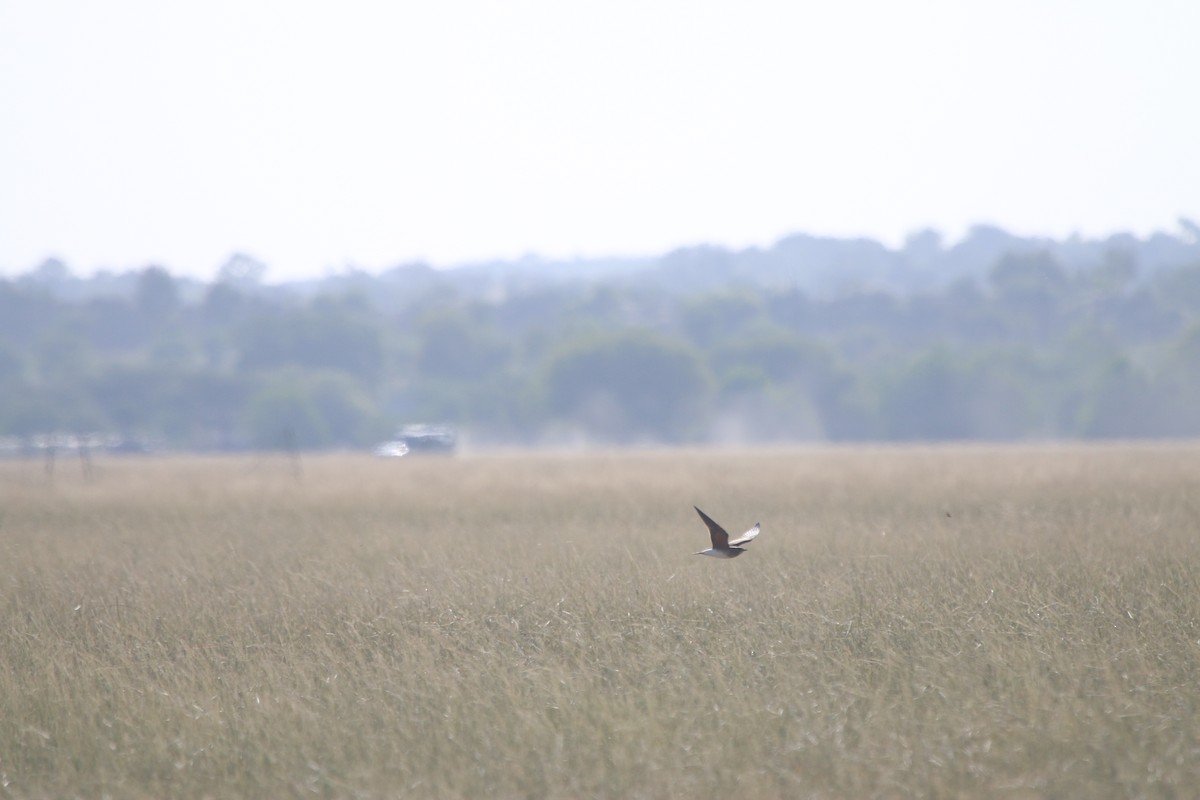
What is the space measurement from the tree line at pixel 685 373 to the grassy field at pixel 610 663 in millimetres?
69945

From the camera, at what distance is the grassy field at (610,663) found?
26.6 ft

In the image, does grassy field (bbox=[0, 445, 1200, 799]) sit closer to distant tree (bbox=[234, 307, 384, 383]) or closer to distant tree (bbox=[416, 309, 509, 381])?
→ distant tree (bbox=[234, 307, 384, 383])

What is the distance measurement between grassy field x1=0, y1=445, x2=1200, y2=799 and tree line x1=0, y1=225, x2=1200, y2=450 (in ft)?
229

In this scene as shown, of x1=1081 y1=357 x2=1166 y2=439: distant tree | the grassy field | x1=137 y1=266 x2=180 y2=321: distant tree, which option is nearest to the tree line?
x1=1081 y1=357 x2=1166 y2=439: distant tree

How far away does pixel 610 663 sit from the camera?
33.8 feet

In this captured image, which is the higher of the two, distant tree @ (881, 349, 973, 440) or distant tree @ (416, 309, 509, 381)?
distant tree @ (416, 309, 509, 381)

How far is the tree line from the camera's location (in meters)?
96.9

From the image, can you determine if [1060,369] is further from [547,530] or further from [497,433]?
[547,530]

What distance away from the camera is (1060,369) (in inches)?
4208

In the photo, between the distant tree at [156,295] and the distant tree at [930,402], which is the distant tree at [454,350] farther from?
the distant tree at [156,295]

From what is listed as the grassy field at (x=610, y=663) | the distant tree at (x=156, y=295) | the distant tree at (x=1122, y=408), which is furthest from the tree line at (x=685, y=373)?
the grassy field at (x=610, y=663)

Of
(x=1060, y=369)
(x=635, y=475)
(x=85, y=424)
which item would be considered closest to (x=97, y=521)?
(x=635, y=475)

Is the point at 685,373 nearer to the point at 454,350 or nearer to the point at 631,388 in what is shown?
the point at 631,388

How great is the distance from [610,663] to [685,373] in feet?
301
